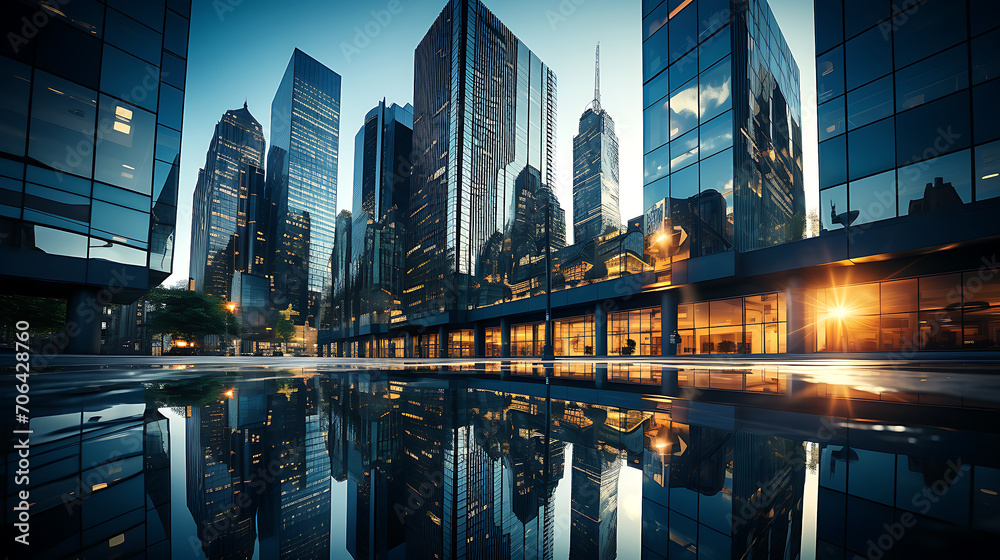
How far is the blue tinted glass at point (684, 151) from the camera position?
92.3ft

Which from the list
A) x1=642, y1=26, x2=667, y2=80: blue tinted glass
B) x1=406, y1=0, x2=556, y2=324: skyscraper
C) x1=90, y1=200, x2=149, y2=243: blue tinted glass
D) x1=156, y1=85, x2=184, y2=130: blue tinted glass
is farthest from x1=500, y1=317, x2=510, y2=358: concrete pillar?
x1=156, y1=85, x2=184, y2=130: blue tinted glass

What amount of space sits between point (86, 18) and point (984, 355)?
161 feet

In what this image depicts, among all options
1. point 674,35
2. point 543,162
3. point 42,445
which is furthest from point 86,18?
point 543,162

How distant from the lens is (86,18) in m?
20.9

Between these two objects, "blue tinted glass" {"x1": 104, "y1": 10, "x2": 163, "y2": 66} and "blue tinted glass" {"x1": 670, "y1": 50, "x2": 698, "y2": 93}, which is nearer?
"blue tinted glass" {"x1": 104, "y1": 10, "x2": 163, "y2": 66}

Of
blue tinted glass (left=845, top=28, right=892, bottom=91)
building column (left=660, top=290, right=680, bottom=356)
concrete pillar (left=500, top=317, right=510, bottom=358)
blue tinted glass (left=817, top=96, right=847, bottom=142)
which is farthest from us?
concrete pillar (left=500, top=317, right=510, bottom=358)

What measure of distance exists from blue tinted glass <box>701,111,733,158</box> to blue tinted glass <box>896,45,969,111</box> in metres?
8.16

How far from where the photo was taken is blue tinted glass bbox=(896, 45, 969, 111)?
63.2 feet

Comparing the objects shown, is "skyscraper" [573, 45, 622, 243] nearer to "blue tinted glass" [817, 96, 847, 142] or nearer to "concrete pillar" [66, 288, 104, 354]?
"blue tinted glass" [817, 96, 847, 142]

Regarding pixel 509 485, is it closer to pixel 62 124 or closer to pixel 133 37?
pixel 62 124

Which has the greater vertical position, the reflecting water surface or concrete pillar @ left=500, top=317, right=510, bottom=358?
the reflecting water surface

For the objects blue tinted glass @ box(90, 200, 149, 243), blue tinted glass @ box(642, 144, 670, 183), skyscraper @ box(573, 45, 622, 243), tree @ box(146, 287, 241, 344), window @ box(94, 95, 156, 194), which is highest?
skyscraper @ box(573, 45, 622, 243)

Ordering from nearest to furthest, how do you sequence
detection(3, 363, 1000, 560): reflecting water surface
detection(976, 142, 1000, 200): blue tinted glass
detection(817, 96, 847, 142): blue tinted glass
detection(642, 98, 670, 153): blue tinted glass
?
detection(3, 363, 1000, 560): reflecting water surface < detection(976, 142, 1000, 200): blue tinted glass < detection(817, 96, 847, 142): blue tinted glass < detection(642, 98, 670, 153): blue tinted glass

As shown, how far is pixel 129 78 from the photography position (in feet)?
73.9
